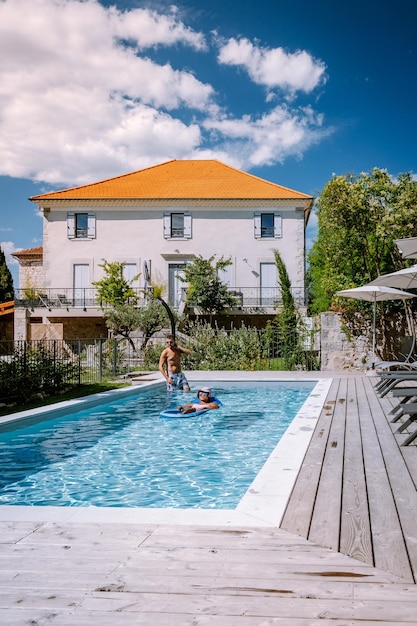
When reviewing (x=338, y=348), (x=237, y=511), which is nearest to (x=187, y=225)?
(x=338, y=348)

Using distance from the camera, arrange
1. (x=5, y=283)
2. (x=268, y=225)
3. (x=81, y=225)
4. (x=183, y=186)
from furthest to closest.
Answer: (x=5, y=283) < (x=183, y=186) < (x=81, y=225) < (x=268, y=225)

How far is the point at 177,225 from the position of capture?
1203 inches

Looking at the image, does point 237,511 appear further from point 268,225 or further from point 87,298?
point 268,225

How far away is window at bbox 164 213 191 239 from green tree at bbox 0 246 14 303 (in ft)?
34.1

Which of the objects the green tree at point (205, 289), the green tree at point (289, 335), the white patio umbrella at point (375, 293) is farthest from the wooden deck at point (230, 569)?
the green tree at point (205, 289)

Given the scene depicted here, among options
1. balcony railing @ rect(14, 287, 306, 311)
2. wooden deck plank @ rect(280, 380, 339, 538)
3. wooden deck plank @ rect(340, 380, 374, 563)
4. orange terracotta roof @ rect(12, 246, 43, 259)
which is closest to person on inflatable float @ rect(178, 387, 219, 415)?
wooden deck plank @ rect(280, 380, 339, 538)

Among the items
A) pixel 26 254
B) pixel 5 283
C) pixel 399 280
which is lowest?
pixel 399 280

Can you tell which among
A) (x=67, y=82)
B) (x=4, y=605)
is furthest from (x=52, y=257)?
(x=4, y=605)

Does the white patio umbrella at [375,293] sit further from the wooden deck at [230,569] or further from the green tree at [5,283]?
the green tree at [5,283]

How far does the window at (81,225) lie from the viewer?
30453 millimetres

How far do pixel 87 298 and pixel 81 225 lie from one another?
4.23 meters

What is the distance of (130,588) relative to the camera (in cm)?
244

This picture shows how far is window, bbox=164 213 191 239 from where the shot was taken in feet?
99.5

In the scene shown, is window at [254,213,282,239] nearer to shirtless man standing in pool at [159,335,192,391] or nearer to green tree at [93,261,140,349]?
green tree at [93,261,140,349]
